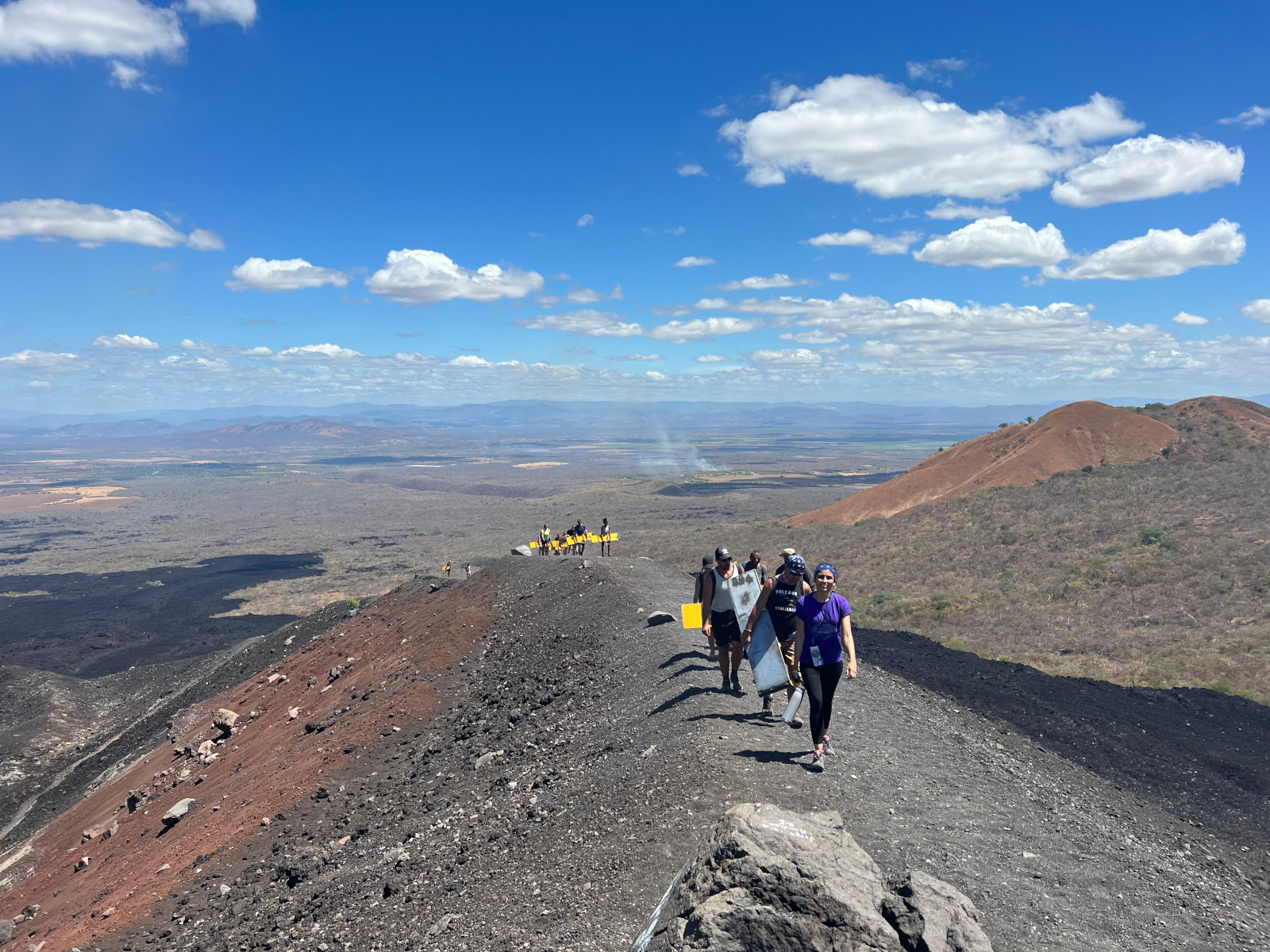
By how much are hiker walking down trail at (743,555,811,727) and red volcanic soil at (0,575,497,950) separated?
7271 millimetres

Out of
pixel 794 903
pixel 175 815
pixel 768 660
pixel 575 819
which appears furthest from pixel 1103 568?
pixel 175 815

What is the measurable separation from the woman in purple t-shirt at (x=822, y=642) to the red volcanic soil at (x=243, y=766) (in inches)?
308

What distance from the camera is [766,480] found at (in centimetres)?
12688

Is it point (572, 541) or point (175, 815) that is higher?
point (572, 541)

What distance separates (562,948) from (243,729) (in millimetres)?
15566

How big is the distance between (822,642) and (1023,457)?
147 feet

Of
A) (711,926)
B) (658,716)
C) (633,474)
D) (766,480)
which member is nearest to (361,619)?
(658,716)

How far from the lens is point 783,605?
8.36m

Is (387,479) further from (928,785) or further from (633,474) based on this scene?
(928,785)

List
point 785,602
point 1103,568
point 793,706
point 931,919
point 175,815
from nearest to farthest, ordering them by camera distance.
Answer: point 931,919 < point 793,706 < point 785,602 < point 175,815 < point 1103,568

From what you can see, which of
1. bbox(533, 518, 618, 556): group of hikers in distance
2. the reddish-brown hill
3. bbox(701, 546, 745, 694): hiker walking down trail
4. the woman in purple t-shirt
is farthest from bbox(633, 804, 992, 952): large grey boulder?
the reddish-brown hill

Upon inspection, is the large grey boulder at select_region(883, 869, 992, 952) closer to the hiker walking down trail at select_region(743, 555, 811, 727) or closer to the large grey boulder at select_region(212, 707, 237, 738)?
the hiker walking down trail at select_region(743, 555, 811, 727)

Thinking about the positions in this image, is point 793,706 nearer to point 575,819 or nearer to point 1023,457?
point 575,819

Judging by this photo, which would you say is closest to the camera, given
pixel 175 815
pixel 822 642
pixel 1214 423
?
pixel 822 642
